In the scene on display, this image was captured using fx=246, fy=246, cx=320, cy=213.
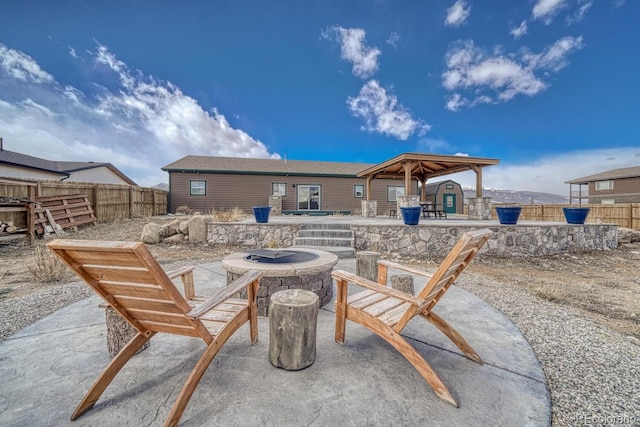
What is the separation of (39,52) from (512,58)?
20.8 m

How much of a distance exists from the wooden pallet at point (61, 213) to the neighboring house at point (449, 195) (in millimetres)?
19957

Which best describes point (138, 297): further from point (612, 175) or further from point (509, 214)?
point (612, 175)

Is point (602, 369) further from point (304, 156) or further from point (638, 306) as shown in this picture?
point (304, 156)

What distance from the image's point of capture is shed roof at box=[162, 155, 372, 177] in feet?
51.6

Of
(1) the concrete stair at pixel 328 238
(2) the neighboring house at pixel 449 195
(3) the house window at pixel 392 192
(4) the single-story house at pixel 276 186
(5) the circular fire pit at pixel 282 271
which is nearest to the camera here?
(5) the circular fire pit at pixel 282 271

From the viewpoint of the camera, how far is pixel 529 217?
1483cm

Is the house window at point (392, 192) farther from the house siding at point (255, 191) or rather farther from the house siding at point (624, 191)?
the house siding at point (624, 191)

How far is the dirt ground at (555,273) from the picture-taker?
351cm

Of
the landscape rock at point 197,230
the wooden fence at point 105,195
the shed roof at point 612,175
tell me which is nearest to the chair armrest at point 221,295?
the landscape rock at point 197,230

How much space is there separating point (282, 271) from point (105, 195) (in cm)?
1252

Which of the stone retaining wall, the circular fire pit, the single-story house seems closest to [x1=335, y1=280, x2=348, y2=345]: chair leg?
the circular fire pit

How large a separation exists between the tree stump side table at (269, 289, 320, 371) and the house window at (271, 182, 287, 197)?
15119 millimetres

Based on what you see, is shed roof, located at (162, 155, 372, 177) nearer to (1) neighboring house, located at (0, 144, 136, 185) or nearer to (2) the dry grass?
(1) neighboring house, located at (0, 144, 136, 185)

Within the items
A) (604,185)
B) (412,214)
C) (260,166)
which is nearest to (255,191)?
(260,166)
